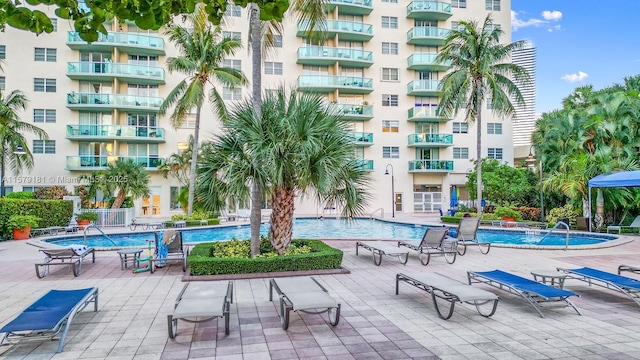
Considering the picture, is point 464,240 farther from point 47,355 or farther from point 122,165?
point 122,165

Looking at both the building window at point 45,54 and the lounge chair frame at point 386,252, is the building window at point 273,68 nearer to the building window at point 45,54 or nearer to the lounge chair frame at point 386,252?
the building window at point 45,54

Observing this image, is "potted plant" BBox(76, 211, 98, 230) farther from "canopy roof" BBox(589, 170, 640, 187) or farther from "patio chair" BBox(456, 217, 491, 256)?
"canopy roof" BBox(589, 170, 640, 187)

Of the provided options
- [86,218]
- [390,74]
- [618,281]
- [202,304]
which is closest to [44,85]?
[86,218]

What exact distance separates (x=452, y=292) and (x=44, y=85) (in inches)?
1350

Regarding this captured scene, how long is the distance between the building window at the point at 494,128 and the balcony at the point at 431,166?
564 cm

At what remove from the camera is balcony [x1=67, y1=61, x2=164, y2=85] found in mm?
29081

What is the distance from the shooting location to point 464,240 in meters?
11.9

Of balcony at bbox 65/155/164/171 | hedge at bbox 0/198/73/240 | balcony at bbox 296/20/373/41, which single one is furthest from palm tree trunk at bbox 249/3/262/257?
balcony at bbox 296/20/373/41

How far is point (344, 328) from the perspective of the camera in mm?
5316

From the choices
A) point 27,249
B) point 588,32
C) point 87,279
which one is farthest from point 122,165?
point 588,32

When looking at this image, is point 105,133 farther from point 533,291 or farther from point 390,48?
point 533,291

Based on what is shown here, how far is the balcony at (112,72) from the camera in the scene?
29.1m

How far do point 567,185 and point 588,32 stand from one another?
1064 centimetres

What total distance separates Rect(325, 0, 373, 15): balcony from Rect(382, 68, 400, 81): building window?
5362 millimetres
